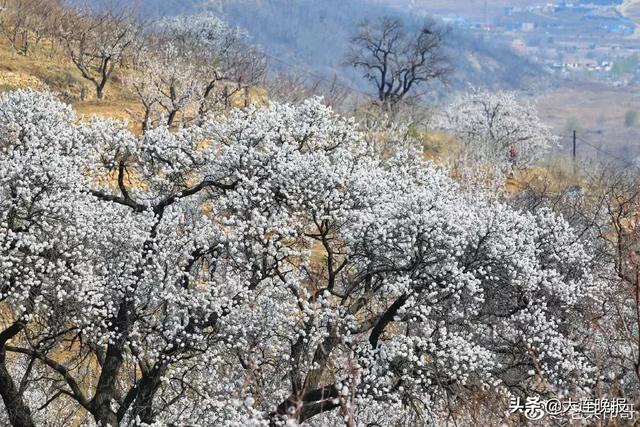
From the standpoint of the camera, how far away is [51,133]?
21109 millimetres

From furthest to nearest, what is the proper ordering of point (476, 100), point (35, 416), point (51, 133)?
point (476, 100) → point (35, 416) → point (51, 133)

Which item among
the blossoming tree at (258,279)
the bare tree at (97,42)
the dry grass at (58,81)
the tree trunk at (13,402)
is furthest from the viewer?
the bare tree at (97,42)

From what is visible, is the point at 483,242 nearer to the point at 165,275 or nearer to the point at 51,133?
the point at 165,275

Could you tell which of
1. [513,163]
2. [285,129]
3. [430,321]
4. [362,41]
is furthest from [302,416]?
[362,41]

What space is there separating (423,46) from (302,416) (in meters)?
53.0

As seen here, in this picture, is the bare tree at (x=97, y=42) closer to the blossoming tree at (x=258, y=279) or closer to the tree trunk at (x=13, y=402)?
the blossoming tree at (x=258, y=279)

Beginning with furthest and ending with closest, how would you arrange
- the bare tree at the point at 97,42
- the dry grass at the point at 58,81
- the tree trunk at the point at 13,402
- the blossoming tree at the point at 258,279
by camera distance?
the bare tree at the point at 97,42 → the dry grass at the point at 58,81 → the tree trunk at the point at 13,402 → the blossoming tree at the point at 258,279

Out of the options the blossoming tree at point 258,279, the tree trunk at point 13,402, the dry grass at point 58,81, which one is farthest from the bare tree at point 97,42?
the tree trunk at point 13,402

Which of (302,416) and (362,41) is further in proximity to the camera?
(362,41)

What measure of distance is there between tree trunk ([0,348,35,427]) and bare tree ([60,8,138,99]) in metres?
34.7

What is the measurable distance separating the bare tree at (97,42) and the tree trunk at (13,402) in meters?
34.7

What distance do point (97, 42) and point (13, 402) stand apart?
4057 cm

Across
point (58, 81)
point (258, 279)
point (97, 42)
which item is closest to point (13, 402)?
point (258, 279)

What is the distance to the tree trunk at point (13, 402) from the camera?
754 inches
